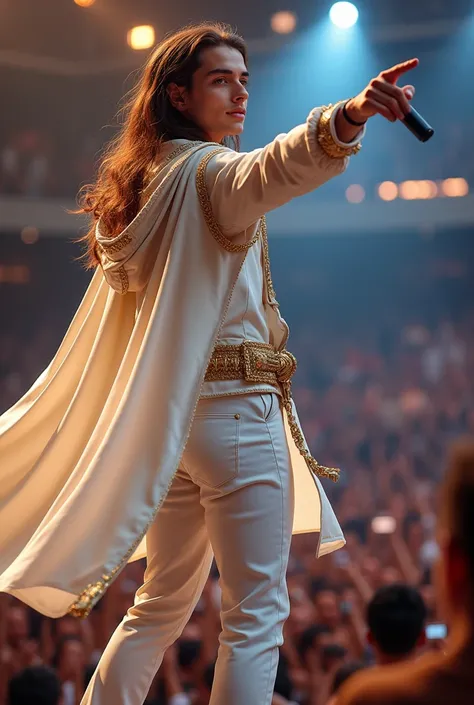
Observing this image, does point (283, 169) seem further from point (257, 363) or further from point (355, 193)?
point (355, 193)

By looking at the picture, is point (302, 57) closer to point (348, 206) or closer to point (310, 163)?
point (348, 206)

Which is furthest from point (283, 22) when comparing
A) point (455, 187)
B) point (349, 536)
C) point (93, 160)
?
point (349, 536)

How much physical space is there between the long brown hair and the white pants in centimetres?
45

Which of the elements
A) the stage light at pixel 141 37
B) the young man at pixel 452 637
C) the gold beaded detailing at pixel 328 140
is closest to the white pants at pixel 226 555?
the gold beaded detailing at pixel 328 140

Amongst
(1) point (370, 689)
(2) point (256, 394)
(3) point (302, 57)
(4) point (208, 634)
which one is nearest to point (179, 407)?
(2) point (256, 394)

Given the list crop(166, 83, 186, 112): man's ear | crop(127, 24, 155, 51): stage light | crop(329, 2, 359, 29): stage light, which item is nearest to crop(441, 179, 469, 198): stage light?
crop(329, 2, 359, 29): stage light

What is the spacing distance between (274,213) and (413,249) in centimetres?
163

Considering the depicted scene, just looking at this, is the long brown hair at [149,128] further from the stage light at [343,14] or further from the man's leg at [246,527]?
the stage light at [343,14]

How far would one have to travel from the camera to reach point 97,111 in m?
8.90

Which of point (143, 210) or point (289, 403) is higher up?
point (143, 210)

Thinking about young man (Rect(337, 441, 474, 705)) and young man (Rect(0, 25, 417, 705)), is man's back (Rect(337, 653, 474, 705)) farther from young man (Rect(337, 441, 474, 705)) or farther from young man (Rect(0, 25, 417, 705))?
young man (Rect(0, 25, 417, 705))

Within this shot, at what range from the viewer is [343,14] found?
7527 mm

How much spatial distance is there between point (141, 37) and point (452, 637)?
6922 mm

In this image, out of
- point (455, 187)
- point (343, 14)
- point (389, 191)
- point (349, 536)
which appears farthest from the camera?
point (389, 191)
